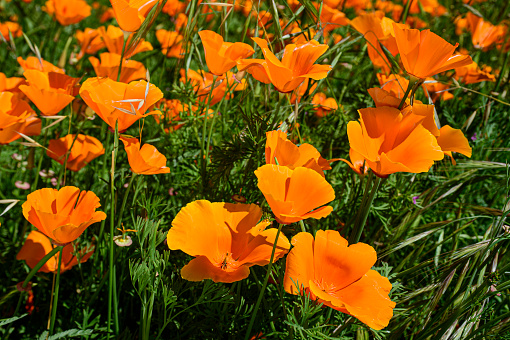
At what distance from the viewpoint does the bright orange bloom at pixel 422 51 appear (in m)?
0.91

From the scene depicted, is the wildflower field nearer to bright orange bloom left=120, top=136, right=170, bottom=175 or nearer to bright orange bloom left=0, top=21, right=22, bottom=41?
bright orange bloom left=120, top=136, right=170, bottom=175

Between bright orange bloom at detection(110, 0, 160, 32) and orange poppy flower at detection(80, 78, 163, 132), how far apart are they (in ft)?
0.45

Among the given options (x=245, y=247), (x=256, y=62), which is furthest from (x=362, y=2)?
(x=245, y=247)

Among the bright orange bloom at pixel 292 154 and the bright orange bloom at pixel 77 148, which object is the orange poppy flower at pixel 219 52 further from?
the bright orange bloom at pixel 77 148

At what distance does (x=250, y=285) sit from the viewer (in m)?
1.22

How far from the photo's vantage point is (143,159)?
93 centimetres

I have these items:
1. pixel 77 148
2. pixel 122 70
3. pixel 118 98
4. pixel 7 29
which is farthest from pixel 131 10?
pixel 7 29

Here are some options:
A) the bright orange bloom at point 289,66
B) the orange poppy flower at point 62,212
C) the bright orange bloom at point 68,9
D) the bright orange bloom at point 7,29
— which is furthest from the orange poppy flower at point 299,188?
the bright orange bloom at point 7,29

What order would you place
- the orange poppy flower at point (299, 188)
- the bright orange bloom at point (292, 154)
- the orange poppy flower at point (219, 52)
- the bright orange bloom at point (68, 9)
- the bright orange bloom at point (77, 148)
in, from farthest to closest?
the bright orange bloom at point (68, 9) < the bright orange bloom at point (77, 148) < the orange poppy flower at point (219, 52) < the bright orange bloom at point (292, 154) < the orange poppy flower at point (299, 188)

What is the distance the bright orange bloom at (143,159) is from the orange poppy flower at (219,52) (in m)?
0.28

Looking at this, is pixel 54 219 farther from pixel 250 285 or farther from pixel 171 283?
pixel 250 285

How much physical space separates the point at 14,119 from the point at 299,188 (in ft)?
2.35

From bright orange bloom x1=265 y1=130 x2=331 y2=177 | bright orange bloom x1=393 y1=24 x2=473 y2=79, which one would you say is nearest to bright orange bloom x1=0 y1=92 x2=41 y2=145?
bright orange bloom x1=265 y1=130 x2=331 y2=177

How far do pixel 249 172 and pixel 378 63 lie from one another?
20.4 inches
